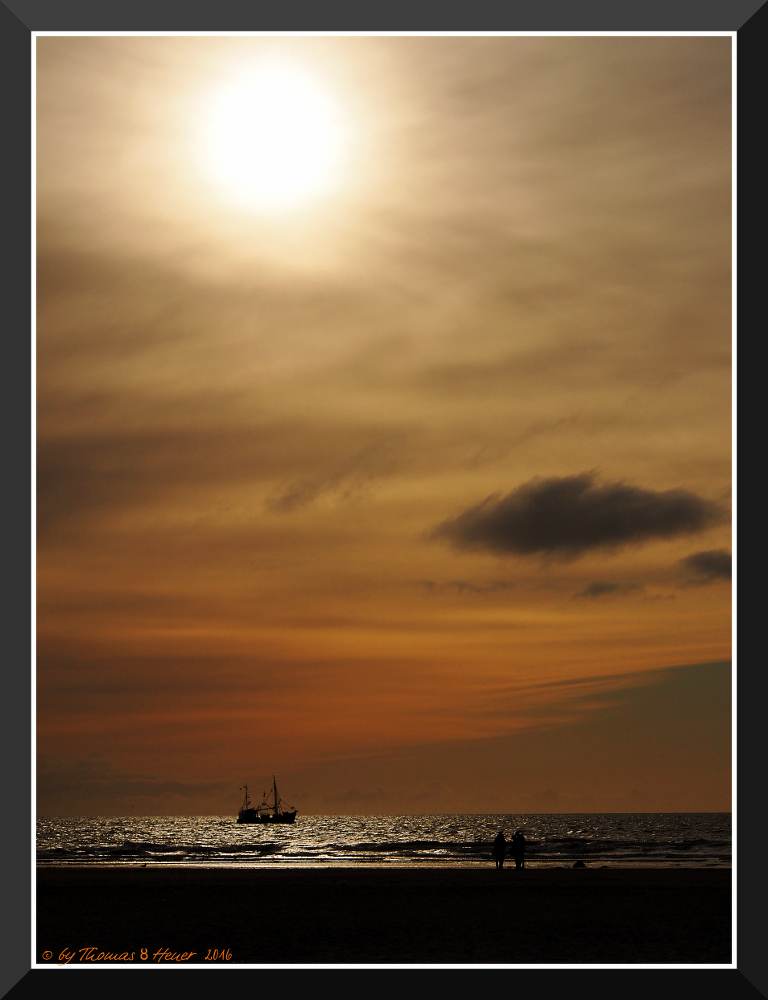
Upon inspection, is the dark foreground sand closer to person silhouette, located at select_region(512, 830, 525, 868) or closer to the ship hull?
person silhouette, located at select_region(512, 830, 525, 868)

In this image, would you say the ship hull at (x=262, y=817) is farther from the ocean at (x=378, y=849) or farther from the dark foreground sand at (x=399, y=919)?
the dark foreground sand at (x=399, y=919)

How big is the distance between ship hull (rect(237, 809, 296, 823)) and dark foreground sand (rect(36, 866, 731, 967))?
7092 centimetres

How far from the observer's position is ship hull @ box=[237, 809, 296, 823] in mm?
87062

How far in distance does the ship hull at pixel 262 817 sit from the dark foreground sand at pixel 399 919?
7092 cm

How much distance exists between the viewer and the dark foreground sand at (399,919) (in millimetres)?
10234

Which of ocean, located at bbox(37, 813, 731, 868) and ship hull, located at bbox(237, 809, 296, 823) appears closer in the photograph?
ocean, located at bbox(37, 813, 731, 868)

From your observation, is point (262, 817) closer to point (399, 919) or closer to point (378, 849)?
point (378, 849)

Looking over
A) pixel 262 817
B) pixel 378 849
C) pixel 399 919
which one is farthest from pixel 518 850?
pixel 262 817

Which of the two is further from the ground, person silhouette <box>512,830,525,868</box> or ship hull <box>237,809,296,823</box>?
person silhouette <box>512,830,525,868</box>

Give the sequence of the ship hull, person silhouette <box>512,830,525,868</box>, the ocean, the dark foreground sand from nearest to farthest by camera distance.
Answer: the dark foreground sand
person silhouette <box>512,830,525,868</box>
the ocean
the ship hull

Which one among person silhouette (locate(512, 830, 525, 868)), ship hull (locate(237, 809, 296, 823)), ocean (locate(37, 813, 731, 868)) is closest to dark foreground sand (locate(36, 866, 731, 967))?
person silhouette (locate(512, 830, 525, 868))

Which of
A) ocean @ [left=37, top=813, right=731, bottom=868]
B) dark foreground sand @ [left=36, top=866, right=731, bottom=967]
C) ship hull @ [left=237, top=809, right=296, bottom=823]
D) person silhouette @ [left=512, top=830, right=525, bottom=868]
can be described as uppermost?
dark foreground sand @ [left=36, top=866, right=731, bottom=967]

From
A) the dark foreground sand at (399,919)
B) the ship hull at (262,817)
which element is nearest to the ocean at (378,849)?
the ship hull at (262,817)
